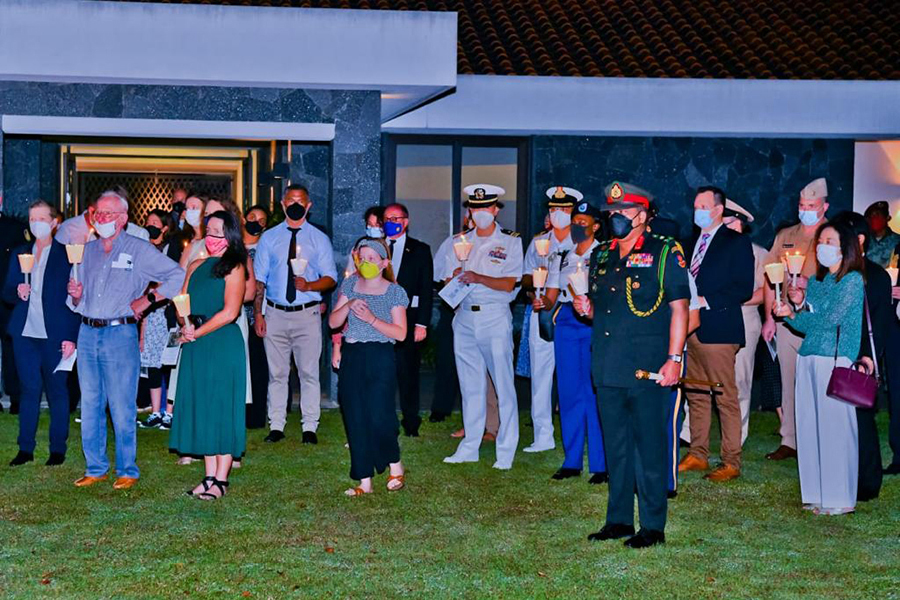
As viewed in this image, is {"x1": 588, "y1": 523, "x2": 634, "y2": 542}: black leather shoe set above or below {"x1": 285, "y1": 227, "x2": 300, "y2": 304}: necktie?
below

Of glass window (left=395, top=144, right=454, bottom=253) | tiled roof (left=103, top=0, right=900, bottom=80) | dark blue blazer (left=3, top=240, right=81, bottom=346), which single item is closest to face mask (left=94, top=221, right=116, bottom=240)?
dark blue blazer (left=3, top=240, right=81, bottom=346)

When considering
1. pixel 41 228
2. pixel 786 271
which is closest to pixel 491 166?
pixel 786 271

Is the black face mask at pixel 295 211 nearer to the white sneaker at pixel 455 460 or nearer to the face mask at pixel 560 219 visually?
the face mask at pixel 560 219

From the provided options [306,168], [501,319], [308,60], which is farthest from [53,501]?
[306,168]

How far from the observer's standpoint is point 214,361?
9.49m

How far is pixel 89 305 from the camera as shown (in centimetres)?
984

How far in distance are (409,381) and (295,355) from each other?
108 cm

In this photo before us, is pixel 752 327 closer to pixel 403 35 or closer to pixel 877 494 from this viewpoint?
pixel 877 494

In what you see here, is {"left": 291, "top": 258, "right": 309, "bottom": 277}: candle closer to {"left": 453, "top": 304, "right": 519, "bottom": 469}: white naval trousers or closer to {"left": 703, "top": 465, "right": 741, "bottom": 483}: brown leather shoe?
{"left": 453, "top": 304, "right": 519, "bottom": 469}: white naval trousers

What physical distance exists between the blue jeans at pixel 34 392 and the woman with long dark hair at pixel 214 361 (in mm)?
1708

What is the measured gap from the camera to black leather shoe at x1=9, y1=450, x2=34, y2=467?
35.4 feet

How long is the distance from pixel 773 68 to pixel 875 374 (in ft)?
35.5

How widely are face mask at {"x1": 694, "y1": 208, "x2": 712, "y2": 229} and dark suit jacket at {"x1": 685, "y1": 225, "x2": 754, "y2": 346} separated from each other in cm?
12

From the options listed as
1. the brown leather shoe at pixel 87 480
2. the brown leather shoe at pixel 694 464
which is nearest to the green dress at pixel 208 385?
the brown leather shoe at pixel 87 480
